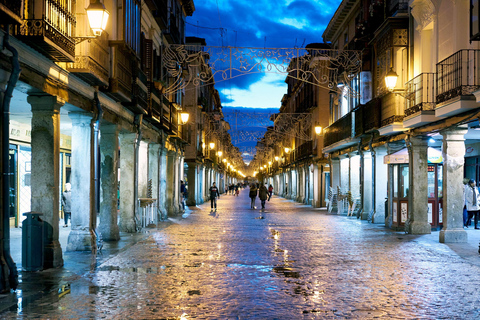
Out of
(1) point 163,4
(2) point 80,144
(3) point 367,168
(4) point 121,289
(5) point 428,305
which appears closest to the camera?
(5) point 428,305

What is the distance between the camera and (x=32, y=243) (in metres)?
10.0

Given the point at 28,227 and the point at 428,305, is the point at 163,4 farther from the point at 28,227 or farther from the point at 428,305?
the point at 428,305

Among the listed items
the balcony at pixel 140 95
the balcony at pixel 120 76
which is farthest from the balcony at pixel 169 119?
the balcony at pixel 120 76

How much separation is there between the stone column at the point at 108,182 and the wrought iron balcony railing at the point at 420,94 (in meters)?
8.50

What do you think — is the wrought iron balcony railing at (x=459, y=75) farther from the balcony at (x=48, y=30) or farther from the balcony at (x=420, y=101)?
A: the balcony at (x=48, y=30)

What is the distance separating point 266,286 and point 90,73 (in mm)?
5612

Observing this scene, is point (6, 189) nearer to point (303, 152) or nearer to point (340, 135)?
point (340, 135)

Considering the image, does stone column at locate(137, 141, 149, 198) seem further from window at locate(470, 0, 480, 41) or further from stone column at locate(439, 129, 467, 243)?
window at locate(470, 0, 480, 41)

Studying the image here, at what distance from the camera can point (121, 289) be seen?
8609mm

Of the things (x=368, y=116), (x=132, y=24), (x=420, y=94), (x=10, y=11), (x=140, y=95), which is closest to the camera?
A: (x=10, y=11)

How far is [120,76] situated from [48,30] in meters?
5.23

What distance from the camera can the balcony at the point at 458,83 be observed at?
1332 centimetres

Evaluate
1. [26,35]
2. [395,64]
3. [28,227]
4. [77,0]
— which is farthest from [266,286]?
[395,64]

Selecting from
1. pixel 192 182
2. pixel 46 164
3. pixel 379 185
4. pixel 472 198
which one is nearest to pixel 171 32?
pixel 379 185
